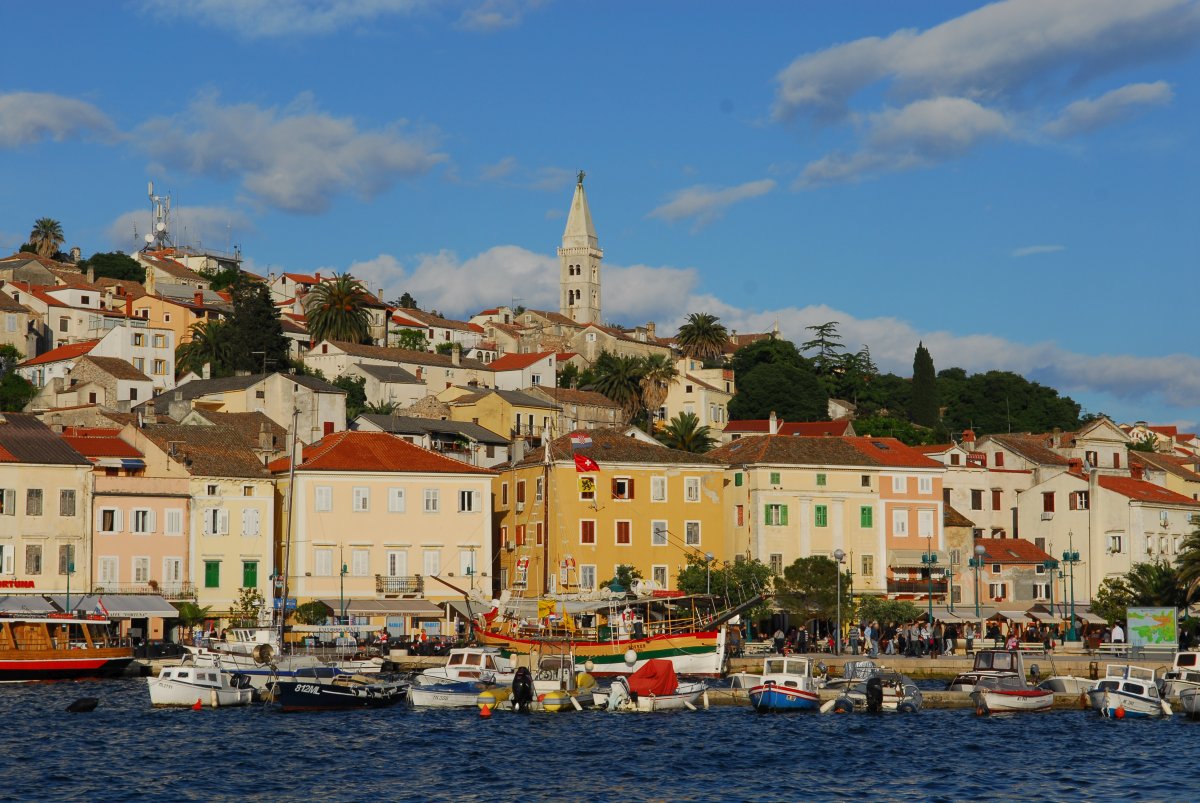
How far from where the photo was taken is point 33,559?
Result: 77.9 meters

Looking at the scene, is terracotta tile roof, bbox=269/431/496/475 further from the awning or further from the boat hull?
the boat hull

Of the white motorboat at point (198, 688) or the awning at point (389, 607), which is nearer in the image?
the white motorboat at point (198, 688)

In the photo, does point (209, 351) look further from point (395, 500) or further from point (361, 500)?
point (361, 500)

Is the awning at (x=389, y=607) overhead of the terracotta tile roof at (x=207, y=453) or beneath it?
beneath

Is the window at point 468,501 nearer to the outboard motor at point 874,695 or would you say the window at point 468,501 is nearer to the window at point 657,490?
the window at point 657,490

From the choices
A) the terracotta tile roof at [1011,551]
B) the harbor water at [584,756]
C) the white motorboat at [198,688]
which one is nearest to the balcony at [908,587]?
the terracotta tile roof at [1011,551]

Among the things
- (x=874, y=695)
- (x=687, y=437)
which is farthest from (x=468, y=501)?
(x=874, y=695)

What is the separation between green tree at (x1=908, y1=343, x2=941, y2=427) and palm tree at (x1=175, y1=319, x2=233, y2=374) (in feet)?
194

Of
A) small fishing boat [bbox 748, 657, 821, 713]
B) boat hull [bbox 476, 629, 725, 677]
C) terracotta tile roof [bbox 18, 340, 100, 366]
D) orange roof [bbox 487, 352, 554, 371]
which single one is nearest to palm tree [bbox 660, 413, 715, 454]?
orange roof [bbox 487, 352, 554, 371]

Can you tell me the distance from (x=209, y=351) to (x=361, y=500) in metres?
56.6

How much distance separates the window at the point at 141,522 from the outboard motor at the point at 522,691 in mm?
31613

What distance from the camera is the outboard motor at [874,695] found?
54.5 meters

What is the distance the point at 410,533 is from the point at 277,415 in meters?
33.5

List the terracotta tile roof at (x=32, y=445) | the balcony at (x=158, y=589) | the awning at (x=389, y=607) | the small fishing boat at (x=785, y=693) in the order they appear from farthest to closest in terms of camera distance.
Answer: the awning at (x=389, y=607)
the balcony at (x=158, y=589)
the terracotta tile roof at (x=32, y=445)
the small fishing boat at (x=785, y=693)
